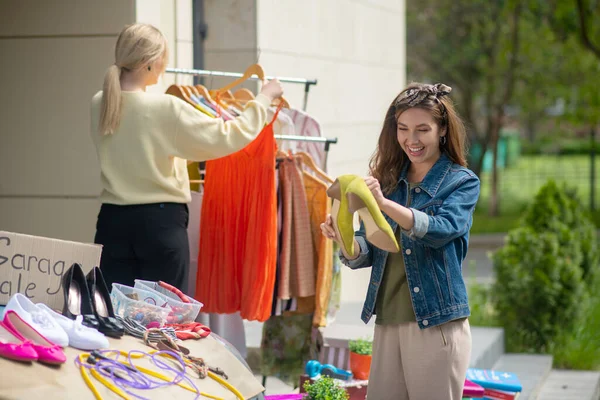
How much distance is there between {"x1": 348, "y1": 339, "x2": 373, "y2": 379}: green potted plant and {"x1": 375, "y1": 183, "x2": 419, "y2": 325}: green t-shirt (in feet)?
4.00

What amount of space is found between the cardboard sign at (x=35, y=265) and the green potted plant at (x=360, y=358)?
1734 millimetres

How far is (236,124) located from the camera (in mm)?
4297

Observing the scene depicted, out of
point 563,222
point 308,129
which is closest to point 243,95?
point 308,129

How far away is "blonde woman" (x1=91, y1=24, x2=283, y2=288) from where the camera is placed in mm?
4148

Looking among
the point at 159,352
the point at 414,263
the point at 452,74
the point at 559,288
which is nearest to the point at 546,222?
the point at 559,288

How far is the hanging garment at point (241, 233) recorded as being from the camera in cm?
459

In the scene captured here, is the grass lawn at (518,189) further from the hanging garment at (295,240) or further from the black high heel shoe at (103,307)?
the black high heel shoe at (103,307)

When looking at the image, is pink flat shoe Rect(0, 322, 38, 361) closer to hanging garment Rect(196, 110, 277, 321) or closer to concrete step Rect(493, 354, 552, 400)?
hanging garment Rect(196, 110, 277, 321)

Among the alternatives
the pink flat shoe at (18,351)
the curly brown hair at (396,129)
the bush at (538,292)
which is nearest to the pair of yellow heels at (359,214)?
the curly brown hair at (396,129)

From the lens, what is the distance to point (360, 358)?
4.63 meters

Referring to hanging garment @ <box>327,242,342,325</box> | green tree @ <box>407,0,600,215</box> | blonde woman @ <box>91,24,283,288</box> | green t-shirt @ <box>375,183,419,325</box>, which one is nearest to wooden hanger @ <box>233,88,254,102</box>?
blonde woman @ <box>91,24,283,288</box>

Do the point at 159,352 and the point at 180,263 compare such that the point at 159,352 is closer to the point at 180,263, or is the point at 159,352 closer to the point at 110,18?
the point at 180,263

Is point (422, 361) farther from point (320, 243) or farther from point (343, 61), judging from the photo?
point (343, 61)

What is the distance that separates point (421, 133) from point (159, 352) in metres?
1.16
